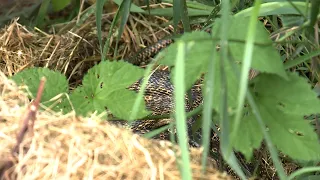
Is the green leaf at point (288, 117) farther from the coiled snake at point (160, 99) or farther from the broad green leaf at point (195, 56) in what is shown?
the coiled snake at point (160, 99)

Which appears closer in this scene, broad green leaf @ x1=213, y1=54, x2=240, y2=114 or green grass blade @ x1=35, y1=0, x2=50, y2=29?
broad green leaf @ x1=213, y1=54, x2=240, y2=114

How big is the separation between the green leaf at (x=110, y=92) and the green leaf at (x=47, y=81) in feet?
0.13

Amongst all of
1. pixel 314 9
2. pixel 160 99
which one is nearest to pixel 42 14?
pixel 160 99

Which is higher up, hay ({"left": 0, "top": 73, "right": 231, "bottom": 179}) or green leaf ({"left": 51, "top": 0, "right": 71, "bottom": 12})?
green leaf ({"left": 51, "top": 0, "right": 71, "bottom": 12})

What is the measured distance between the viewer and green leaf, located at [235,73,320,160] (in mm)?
1069

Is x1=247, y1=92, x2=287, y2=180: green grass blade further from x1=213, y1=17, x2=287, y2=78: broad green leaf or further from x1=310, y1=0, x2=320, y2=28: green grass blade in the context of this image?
x1=310, y1=0, x2=320, y2=28: green grass blade

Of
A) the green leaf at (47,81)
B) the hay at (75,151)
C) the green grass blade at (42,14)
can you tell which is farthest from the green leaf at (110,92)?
the green grass blade at (42,14)

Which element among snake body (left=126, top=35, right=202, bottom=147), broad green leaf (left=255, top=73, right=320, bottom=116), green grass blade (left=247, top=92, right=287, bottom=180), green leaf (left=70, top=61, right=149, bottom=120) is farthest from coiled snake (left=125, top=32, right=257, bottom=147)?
green grass blade (left=247, top=92, right=287, bottom=180)

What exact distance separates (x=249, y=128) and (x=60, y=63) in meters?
1.23

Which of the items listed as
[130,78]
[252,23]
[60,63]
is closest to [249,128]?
[252,23]

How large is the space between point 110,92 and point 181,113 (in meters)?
0.47

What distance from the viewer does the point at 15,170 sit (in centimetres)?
96

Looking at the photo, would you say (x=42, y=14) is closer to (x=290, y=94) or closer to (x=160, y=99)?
(x=160, y=99)

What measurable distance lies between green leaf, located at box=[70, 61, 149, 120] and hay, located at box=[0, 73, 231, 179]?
222 millimetres
